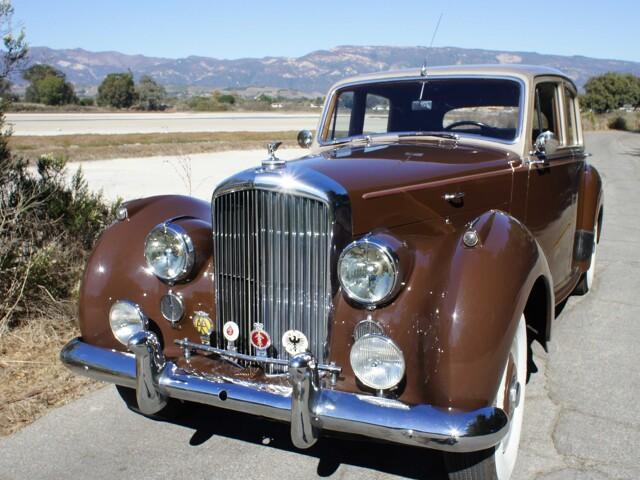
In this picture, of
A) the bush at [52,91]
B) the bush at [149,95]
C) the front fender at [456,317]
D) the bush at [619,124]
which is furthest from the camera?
the bush at [149,95]

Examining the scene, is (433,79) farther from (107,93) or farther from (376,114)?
(107,93)

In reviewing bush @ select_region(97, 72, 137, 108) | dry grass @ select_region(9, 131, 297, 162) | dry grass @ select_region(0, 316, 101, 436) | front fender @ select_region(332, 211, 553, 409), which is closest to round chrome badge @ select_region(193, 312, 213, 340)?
front fender @ select_region(332, 211, 553, 409)

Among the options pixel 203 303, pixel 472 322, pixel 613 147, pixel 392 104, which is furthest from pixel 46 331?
pixel 613 147

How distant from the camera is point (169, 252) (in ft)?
10.5

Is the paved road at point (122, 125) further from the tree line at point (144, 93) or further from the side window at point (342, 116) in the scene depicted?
the side window at point (342, 116)

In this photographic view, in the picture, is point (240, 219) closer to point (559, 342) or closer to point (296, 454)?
point (296, 454)

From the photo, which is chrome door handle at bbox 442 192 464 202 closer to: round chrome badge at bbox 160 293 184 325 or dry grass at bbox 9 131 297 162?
round chrome badge at bbox 160 293 184 325

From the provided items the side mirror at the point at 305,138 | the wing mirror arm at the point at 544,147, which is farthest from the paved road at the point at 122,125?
the wing mirror arm at the point at 544,147

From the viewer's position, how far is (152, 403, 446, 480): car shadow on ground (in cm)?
302

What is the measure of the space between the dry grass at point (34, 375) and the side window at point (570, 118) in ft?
12.1

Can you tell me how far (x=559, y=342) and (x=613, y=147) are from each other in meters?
23.2

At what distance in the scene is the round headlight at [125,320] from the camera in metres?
3.12

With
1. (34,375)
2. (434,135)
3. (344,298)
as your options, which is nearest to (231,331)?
(344,298)

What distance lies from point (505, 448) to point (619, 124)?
142ft
